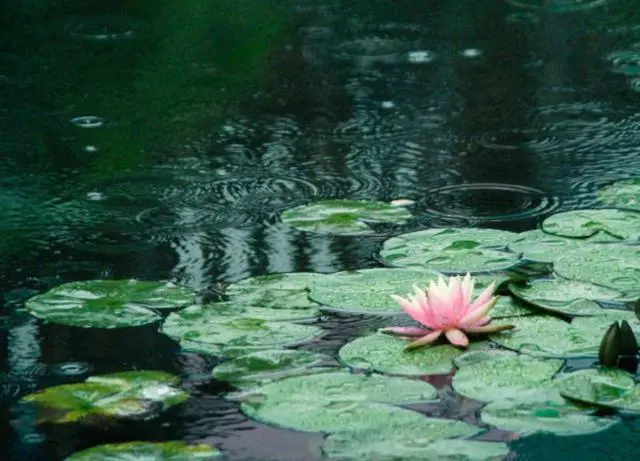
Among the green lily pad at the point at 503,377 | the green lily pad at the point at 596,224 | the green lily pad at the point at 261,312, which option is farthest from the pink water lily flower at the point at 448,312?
the green lily pad at the point at 596,224

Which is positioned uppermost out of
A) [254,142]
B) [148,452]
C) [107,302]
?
[254,142]

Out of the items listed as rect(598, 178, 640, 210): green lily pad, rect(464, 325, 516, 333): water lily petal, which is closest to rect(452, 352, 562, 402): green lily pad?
rect(464, 325, 516, 333): water lily petal

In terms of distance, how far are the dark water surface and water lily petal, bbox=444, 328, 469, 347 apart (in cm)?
20

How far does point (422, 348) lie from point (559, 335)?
10.0 inches

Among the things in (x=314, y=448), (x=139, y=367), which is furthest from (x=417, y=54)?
(x=314, y=448)

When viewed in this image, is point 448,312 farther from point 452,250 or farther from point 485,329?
point 452,250

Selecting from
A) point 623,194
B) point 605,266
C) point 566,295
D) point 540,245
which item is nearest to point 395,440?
point 566,295

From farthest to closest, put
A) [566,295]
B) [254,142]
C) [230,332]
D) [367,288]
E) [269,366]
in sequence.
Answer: [254,142] < [367,288] < [566,295] < [230,332] < [269,366]

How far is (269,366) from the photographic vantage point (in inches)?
98.3

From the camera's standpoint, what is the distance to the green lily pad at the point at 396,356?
247cm

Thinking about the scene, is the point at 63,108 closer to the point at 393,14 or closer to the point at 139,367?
the point at 393,14

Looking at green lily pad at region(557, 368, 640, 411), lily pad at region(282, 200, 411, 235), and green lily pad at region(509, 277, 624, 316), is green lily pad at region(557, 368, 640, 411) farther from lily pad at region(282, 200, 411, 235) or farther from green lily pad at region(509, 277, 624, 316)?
lily pad at region(282, 200, 411, 235)

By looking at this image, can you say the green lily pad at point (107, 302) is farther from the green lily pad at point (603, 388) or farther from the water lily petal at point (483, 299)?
the green lily pad at point (603, 388)

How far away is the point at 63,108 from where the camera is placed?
15.0 feet
